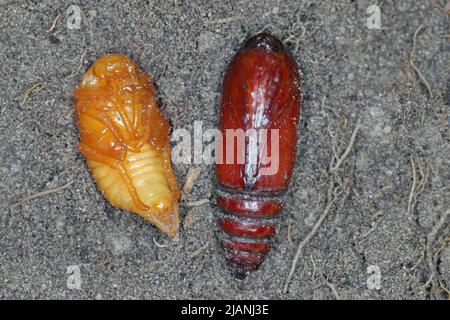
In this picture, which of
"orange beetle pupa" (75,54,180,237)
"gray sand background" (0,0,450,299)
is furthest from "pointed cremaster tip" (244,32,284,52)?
"orange beetle pupa" (75,54,180,237)

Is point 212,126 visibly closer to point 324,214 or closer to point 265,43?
point 265,43

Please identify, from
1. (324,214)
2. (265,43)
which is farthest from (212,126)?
(324,214)

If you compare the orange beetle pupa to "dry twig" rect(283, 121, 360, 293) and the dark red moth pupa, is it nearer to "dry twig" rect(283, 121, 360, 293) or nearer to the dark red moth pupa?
the dark red moth pupa

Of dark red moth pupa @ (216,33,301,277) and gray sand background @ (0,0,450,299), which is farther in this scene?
gray sand background @ (0,0,450,299)

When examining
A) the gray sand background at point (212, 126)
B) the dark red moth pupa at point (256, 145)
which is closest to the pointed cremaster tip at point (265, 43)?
the dark red moth pupa at point (256, 145)

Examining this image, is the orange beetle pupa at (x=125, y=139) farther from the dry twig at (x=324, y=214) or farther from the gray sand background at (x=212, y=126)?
the dry twig at (x=324, y=214)
